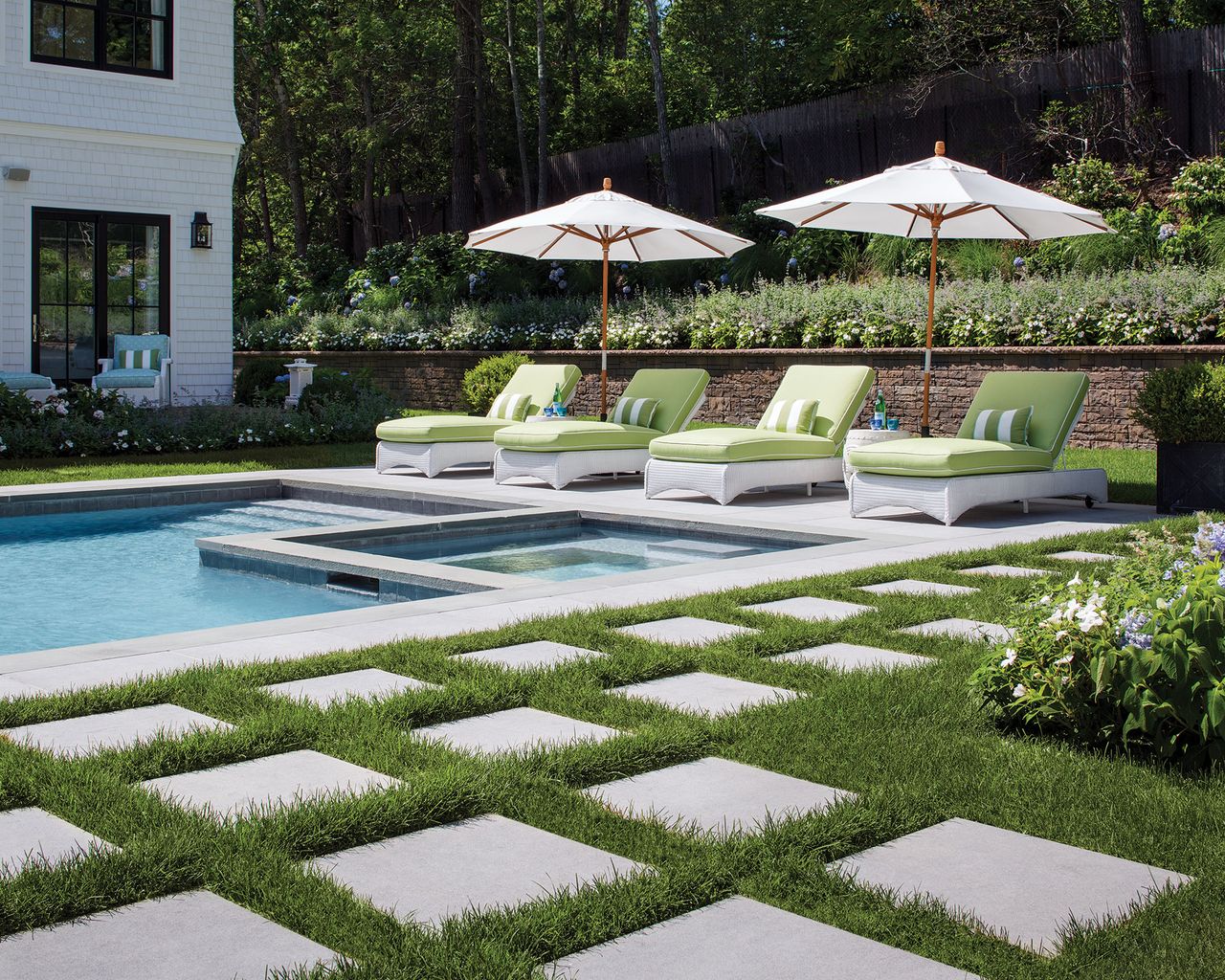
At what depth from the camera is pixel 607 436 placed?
10.7 m

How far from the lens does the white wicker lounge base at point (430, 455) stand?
11242 millimetres

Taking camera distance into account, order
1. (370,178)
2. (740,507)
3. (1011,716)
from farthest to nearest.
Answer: (370,178) < (740,507) < (1011,716)

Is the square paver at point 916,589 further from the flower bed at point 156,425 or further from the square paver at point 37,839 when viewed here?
the flower bed at point 156,425

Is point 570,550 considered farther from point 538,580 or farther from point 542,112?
point 542,112

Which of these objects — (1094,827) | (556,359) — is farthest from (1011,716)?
(556,359)

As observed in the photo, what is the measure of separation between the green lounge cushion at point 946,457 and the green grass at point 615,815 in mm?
3931

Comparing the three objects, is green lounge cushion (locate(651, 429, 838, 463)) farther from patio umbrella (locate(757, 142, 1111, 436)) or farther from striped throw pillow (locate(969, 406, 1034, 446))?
striped throw pillow (locate(969, 406, 1034, 446))

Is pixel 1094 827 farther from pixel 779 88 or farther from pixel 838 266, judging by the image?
pixel 779 88

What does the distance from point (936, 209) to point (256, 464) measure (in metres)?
6.20

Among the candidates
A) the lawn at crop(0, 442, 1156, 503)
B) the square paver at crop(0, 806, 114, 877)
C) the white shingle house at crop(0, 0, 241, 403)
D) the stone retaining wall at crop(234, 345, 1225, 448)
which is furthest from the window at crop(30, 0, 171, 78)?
the square paver at crop(0, 806, 114, 877)

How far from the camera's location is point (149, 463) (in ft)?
39.0

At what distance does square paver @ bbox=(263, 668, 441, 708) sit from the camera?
3859 millimetres

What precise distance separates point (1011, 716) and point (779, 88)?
21.1 m

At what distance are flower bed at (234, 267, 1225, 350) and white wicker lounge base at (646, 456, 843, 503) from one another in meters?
3.79
